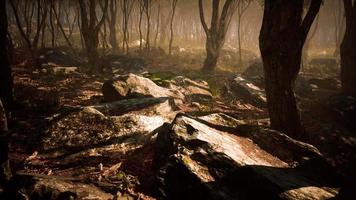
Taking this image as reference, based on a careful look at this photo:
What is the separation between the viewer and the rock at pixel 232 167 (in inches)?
166

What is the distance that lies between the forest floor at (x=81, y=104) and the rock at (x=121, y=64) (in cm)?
218

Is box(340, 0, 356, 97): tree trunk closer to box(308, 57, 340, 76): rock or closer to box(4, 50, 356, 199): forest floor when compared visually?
box(4, 50, 356, 199): forest floor

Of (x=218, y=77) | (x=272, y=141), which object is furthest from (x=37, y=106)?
(x=218, y=77)

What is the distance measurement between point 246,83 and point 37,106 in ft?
29.5

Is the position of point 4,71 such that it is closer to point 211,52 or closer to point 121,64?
point 121,64

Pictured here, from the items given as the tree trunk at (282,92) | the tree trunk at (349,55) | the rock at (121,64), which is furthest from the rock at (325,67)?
the tree trunk at (282,92)

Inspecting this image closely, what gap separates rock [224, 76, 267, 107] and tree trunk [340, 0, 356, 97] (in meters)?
3.57

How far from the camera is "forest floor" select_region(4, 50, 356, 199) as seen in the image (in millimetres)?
5758

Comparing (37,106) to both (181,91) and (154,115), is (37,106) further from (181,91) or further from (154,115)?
(181,91)

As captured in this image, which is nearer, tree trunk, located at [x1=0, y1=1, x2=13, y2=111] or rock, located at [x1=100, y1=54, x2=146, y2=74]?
tree trunk, located at [x1=0, y1=1, x2=13, y2=111]

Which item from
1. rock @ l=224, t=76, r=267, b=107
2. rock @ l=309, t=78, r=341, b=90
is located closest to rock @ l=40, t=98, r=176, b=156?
rock @ l=224, t=76, r=267, b=107

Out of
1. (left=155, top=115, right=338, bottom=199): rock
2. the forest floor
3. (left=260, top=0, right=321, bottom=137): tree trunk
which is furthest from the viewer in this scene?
(left=260, top=0, right=321, bottom=137): tree trunk

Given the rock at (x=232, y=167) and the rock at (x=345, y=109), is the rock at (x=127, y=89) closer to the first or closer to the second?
the rock at (x=232, y=167)

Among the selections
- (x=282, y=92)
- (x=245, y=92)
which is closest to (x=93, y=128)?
(x=282, y=92)
